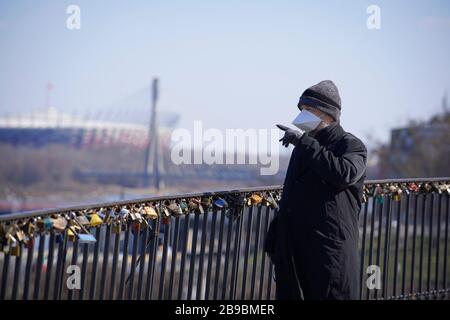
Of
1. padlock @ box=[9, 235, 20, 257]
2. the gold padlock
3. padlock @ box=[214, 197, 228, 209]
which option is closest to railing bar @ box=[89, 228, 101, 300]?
padlock @ box=[9, 235, 20, 257]

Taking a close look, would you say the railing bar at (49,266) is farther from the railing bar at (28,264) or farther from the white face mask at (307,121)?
the white face mask at (307,121)

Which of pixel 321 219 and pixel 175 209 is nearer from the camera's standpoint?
pixel 321 219

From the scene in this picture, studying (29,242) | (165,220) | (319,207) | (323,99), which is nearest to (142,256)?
(165,220)

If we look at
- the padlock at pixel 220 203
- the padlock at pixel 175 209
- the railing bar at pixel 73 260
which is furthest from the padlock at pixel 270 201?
the railing bar at pixel 73 260

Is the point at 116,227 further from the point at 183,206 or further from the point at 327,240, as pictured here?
the point at 327,240

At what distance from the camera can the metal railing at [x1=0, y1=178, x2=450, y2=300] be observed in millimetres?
4809

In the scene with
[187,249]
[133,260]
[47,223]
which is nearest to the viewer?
[47,223]

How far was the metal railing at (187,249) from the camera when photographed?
4809 mm

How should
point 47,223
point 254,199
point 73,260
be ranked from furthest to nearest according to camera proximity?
point 254,199 < point 73,260 < point 47,223

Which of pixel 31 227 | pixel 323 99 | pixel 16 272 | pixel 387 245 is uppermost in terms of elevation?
pixel 323 99

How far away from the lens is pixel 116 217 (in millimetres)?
4969

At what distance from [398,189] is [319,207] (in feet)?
7.34

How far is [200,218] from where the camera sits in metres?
5.89

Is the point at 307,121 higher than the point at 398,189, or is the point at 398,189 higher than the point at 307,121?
the point at 307,121
